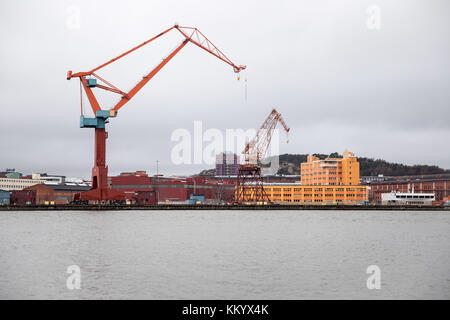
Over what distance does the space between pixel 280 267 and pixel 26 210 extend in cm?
6608

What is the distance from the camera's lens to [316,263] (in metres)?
19.1

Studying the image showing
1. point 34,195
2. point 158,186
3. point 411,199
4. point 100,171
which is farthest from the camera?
point 411,199

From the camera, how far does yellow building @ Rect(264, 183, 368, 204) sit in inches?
→ 3890

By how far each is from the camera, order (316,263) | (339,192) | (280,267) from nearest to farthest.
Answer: (280,267) < (316,263) < (339,192)

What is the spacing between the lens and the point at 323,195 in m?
99.3

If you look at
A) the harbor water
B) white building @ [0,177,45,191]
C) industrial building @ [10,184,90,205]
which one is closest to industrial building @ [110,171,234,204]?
industrial building @ [10,184,90,205]

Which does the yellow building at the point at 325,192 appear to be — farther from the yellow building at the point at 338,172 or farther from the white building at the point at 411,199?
the white building at the point at 411,199

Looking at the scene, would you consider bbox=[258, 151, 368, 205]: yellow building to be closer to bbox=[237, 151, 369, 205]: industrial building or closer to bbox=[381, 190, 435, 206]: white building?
bbox=[237, 151, 369, 205]: industrial building

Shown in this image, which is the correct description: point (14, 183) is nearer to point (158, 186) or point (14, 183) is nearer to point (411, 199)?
point (158, 186)

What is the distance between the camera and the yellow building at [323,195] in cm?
9881

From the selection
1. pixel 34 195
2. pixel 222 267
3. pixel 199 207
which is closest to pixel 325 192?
pixel 199 207

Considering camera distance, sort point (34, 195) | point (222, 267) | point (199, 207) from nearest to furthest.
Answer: point (222, 267), point (199, 207), point (34, 195)
